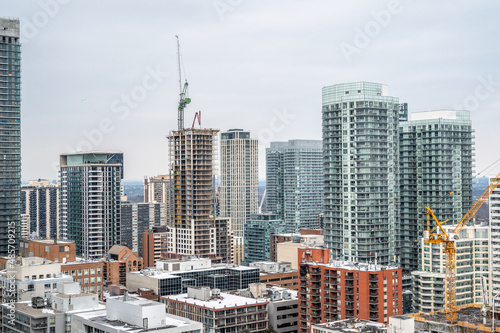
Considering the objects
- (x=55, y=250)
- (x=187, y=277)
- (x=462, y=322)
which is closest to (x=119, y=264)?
(x=55, y=250)

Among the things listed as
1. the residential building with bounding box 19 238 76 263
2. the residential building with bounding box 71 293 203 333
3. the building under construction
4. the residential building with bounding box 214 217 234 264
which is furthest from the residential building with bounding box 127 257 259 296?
the building under construction

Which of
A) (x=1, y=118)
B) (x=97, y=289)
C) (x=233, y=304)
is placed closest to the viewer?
(x=233, y=304)

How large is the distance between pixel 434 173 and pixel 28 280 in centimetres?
10094

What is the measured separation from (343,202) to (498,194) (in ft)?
106

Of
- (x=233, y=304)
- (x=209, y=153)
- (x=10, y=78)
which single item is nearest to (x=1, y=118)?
(x=10, y=78)

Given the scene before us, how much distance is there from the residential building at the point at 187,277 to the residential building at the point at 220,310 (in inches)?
443

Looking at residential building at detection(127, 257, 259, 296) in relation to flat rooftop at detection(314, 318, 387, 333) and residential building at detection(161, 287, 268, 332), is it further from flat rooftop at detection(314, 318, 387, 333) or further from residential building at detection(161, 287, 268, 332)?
flat rooftop at detection(314, 318, 387, 333)

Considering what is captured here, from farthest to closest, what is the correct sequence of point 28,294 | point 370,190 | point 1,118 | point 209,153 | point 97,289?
point 209,153
point 1,118
point 370,190
point 97,289
point 28,294

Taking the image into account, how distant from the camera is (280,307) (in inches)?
4579

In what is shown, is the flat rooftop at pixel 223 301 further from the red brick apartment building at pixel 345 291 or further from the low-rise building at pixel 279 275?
the low-rise building at pixel 279 275

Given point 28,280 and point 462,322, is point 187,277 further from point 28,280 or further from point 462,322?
point 462,322

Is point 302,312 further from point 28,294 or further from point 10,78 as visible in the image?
point 10,78

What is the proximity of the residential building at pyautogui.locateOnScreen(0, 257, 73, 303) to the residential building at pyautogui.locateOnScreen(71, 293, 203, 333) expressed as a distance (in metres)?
24.2

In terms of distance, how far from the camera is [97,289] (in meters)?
127
